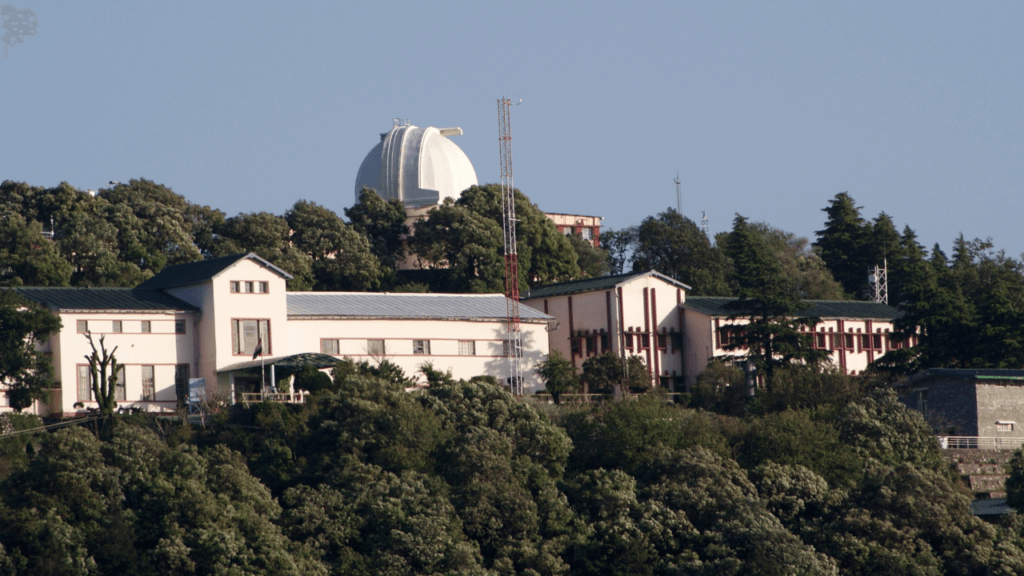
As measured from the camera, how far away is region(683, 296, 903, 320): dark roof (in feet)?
231

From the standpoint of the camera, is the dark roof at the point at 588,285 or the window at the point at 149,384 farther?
the dark roof at the point at 588,285

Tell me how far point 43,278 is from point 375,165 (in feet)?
95.7

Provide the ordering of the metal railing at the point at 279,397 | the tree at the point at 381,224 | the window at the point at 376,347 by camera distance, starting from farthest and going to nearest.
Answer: the tree at the point at 381,224, the window at the point at 376,347, the metal railing at the point at 279,397

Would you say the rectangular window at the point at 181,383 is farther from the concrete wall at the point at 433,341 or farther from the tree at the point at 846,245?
the tree at the point at 846,245

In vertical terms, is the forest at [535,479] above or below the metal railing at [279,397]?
below

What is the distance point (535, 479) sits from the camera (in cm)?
4762

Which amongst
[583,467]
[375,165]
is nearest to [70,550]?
[583,467]

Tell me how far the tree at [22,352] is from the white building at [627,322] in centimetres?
2561

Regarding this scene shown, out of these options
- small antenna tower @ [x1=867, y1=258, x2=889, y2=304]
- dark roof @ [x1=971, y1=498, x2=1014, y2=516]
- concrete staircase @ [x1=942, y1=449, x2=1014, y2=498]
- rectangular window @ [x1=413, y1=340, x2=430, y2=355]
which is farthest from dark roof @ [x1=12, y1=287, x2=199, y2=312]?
small antenna tower @ [x1=867, y1=258, x2=889, y2=304]

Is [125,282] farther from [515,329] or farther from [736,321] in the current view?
[736,321]

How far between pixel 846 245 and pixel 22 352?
5785cm

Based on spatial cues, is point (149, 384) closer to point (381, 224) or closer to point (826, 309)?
point (381, 224)

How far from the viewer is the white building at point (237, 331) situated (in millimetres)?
57938

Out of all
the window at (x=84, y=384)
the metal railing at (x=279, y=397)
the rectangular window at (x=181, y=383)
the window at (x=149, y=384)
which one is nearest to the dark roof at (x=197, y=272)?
the rectangular window at (x=181, y=383)
